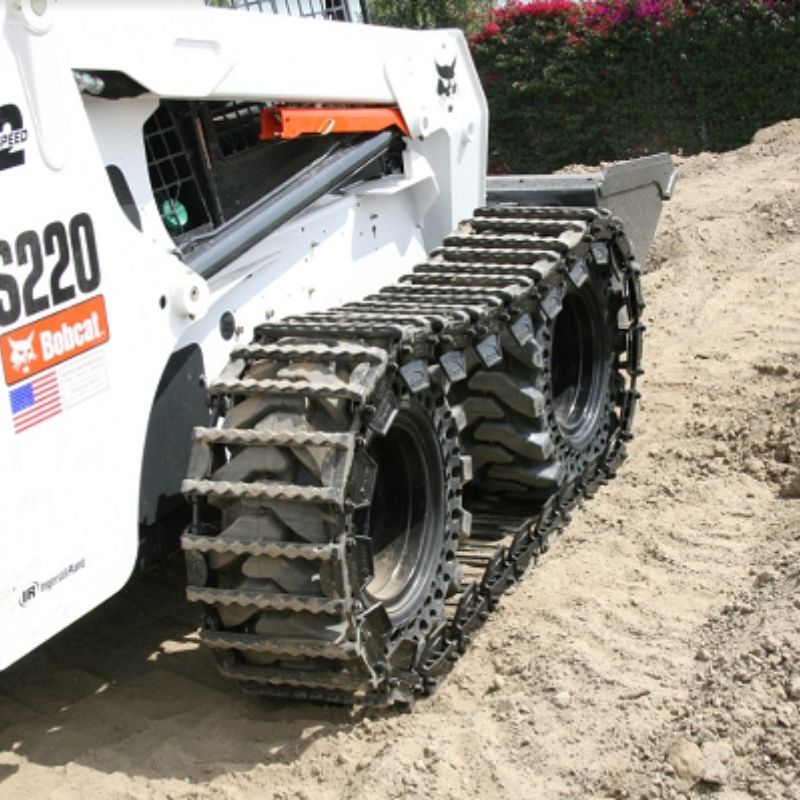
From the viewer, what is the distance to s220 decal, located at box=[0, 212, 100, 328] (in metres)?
3.52

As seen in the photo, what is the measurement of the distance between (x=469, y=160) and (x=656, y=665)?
2.52 metres

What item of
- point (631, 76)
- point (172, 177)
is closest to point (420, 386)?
point (172, 177)

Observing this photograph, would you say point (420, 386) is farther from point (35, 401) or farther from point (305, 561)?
point (35, 401)

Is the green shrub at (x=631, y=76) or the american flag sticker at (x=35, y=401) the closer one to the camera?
the american flag sticker at (x=35, y=401)

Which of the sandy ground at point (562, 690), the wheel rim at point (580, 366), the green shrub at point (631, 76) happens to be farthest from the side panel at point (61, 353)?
the green shrub at point (631, 76)

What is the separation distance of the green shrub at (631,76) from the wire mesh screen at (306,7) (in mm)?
10965

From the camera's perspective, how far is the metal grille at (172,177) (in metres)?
4.43

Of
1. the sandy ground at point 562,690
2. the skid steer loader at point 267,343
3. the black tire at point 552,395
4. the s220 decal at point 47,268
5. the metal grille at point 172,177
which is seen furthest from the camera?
the black tire at point 552,395

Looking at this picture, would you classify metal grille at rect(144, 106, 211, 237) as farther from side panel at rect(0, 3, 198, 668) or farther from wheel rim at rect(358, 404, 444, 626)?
wheel rim at rect(358, 404, 444, 626)

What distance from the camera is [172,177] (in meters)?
4.52

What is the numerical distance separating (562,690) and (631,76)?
13215 millimetres

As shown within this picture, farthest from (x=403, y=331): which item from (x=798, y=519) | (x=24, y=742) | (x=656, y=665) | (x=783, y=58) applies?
(x=783, y=58)

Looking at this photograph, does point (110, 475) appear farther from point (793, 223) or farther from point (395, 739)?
point (793, 223)

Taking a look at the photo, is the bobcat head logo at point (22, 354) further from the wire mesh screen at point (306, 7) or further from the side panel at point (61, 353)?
the wire mesh screen at point (306, 7)
